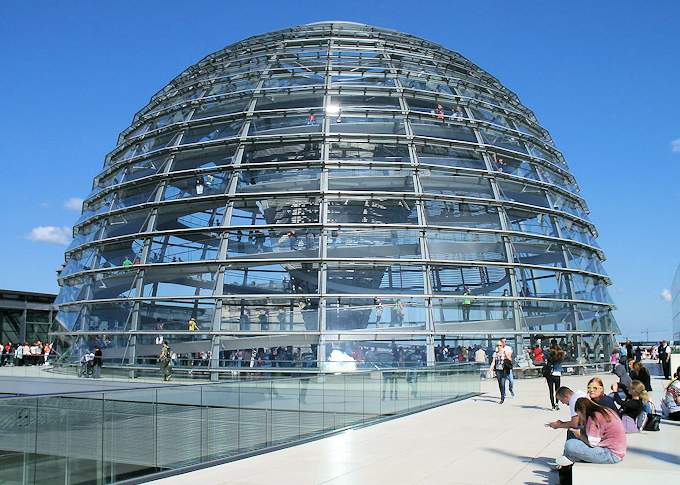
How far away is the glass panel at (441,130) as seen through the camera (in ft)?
79.4

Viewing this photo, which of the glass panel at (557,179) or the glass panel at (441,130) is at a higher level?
the glass panel at (441,130)

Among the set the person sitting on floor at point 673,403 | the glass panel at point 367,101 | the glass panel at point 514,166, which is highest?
the glass panel at point 367,101

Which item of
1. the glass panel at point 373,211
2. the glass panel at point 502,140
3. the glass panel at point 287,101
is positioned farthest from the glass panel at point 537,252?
the glass panel at point 287,101

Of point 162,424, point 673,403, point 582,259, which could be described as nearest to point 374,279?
point 582,259

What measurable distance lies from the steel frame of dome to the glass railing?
6793 millimetres

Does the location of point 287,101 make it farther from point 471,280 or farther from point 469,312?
point 469,312

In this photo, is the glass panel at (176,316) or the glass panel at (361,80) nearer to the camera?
the glass panel at (176,316)

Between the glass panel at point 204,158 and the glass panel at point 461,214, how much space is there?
6.82 meters

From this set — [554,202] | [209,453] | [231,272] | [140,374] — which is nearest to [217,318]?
[231,272]

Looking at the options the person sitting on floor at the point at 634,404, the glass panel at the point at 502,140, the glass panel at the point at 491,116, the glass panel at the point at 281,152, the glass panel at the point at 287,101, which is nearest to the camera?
the person sitting on floor at the point at 634,404

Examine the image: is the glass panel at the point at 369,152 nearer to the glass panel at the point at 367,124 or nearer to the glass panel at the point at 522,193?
Answer: the glass panel at the point at 367,124

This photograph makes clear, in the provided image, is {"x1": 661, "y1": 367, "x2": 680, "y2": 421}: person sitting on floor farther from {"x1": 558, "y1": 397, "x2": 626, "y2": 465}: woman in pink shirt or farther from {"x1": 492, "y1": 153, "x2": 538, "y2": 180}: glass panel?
{"x1": 492, "y1": 153, "x2": 538, "y2": 180}: glass panel

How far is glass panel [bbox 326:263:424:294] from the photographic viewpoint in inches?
814

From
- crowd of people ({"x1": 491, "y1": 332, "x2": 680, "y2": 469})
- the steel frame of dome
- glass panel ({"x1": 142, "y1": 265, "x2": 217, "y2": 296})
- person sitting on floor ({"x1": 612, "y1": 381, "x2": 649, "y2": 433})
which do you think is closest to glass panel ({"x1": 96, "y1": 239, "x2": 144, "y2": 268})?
the steel frame of dome
